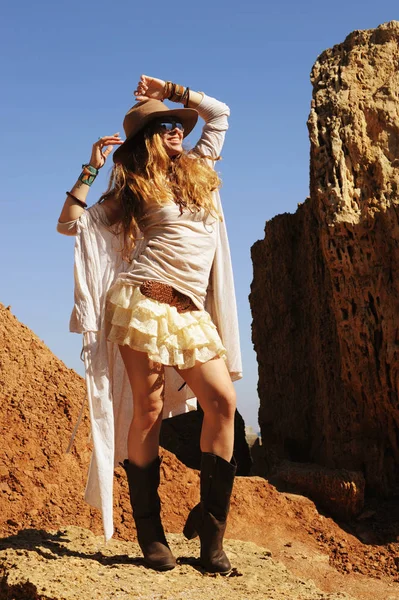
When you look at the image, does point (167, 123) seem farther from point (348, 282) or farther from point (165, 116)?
point (348, 282)

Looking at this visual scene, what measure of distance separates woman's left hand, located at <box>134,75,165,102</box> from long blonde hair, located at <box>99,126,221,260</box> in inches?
11.2

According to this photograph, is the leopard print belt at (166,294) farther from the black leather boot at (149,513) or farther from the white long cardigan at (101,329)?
the black leather boot at (149,513)

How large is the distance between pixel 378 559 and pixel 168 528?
1.48 m

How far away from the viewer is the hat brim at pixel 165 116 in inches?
152

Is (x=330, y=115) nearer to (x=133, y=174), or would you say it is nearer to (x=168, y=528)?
(x=133, y=174)

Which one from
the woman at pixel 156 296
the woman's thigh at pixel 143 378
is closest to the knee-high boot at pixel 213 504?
the woman at pixel 156 296

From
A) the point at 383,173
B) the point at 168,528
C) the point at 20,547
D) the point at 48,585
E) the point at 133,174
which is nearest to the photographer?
the point at 48,585

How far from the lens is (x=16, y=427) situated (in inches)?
208

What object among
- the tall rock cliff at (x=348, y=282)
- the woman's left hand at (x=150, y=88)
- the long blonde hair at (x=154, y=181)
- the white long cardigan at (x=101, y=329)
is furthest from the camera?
the tall rock cliff at (x=348, y=282)

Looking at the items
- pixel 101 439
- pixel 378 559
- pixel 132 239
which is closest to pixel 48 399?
pixel 101 439

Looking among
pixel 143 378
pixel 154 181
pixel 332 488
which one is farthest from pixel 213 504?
pixel 332 488

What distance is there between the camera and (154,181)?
383 centimetres

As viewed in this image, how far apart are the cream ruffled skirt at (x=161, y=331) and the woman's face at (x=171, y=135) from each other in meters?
0.78

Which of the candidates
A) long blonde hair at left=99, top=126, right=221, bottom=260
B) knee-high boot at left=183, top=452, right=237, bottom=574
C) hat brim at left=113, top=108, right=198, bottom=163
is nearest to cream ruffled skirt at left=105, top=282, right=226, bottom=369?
long blonde hair at left=99, top=126, right=221, bottom=260
